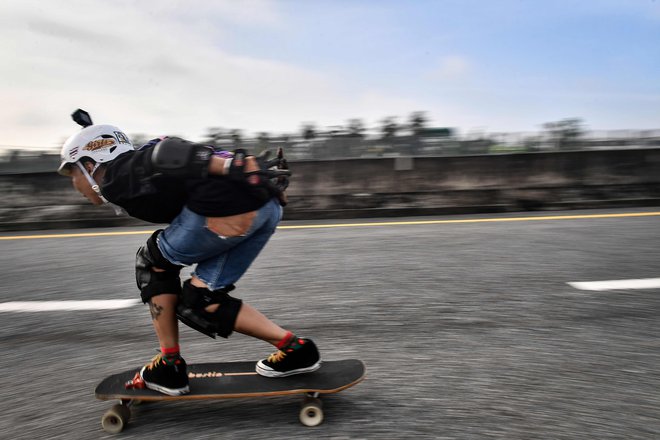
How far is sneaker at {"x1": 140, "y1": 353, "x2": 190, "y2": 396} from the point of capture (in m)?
2.38

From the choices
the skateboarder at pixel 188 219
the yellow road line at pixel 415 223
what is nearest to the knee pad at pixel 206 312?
the skateboarder at pixel 188 219

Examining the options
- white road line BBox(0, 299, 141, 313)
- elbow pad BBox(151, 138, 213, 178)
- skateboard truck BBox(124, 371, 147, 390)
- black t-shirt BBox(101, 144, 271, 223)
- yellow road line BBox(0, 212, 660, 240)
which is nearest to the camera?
elbow pad BBox(151, 138, 213, 178)

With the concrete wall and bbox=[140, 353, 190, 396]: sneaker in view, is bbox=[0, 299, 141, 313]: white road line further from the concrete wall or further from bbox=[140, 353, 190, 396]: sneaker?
the concrete wall

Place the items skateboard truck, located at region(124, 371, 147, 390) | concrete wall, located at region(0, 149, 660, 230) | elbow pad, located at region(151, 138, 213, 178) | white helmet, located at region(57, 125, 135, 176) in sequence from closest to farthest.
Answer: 1. elbow pad, located at region(151, 138, 213, 178)
2. white helmet, located at region(57, 125, 135, 176)
3. skateboard truck, located at region(124, 371, 147, 390)
4. concrete wall, located at region(0, 149, 660, 230)

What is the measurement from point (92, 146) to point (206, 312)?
0.98 metres

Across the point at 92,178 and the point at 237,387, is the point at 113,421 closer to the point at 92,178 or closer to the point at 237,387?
the point at 237,387

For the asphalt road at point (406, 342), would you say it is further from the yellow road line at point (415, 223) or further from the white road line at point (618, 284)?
the yellow road line at point (415, 223)

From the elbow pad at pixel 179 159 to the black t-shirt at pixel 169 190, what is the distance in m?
0.06

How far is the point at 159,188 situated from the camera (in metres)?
2.20

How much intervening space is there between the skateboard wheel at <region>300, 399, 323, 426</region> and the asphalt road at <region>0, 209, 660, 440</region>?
0.16 ft

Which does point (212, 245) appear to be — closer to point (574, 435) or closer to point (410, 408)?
point (410, 408)

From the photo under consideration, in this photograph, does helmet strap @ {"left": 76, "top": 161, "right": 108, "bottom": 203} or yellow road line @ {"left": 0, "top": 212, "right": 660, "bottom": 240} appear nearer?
helmet strap @ {"left": 76, "top": 161, "right": 108, "bottom": 203}

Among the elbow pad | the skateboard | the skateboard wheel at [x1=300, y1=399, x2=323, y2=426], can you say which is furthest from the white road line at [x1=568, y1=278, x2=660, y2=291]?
the elbow pad

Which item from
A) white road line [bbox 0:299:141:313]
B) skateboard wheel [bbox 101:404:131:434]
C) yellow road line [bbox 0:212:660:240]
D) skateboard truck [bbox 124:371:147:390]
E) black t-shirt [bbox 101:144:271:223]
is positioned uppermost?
black t-shirt [bbox 101:144:271:223]
